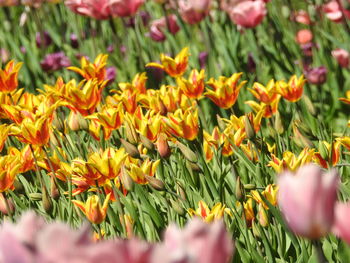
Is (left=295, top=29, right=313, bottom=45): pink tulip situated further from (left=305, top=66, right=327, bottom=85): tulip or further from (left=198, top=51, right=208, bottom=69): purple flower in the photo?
(left=305, top=66, right=327, bottom=85): tulip

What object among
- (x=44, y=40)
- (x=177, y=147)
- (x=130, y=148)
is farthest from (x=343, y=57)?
(x=44, y=40)

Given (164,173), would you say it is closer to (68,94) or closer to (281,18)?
(68,94)

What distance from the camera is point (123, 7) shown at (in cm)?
362

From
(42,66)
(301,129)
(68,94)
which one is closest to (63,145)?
(68,94)

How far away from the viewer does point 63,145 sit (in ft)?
8.98

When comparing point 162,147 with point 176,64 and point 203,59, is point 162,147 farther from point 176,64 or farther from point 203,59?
point 203,59

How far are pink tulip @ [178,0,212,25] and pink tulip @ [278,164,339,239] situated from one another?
3059 mm

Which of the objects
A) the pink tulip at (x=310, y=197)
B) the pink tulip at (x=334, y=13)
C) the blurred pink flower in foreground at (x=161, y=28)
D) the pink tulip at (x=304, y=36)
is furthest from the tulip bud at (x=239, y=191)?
the blurred pink flower in foreground at (x=161, y=28)

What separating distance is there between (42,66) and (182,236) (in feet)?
11.2

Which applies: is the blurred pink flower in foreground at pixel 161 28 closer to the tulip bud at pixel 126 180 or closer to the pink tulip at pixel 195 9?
the pink tulip at pixel 195 9

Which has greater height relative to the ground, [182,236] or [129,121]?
[182,236]

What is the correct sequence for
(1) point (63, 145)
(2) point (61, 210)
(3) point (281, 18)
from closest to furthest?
(2) point (61, 210), (1) point (63, 145), (3) point (281, 18)

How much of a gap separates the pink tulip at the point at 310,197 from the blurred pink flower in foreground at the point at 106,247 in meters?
0.14

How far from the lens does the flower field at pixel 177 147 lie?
823mm
